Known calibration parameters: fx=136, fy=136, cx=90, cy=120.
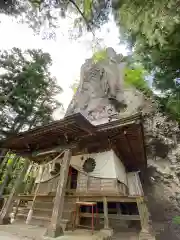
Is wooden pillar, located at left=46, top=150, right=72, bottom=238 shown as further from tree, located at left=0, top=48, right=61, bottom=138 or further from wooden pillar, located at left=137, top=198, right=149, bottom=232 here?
tree, located at left=0, top=48, right=61, bottom=138

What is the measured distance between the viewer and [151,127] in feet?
43.2

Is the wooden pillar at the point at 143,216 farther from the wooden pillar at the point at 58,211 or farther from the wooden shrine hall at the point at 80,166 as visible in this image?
the wooden pillar at the point at 58,211

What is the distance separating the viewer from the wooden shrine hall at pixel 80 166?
527cm

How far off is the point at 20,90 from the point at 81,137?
963cm

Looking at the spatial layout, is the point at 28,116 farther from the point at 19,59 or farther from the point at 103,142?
the point at 103,142

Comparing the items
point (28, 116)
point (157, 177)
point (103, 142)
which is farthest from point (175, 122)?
point (28, 116)

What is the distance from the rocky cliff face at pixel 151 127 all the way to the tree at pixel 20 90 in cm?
649

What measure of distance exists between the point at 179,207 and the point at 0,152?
49.1 ft

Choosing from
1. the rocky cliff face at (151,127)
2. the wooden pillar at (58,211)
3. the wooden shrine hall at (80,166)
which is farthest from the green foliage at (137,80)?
the wooden pillar at (58,211)

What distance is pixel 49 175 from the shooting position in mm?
7777

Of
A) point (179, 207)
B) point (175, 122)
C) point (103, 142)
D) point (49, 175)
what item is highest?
point (175, 122)

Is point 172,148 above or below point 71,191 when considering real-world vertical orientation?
above

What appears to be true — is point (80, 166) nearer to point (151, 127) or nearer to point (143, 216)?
point (143, 216)

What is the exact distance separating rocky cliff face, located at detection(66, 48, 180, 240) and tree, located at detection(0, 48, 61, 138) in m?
6.49
